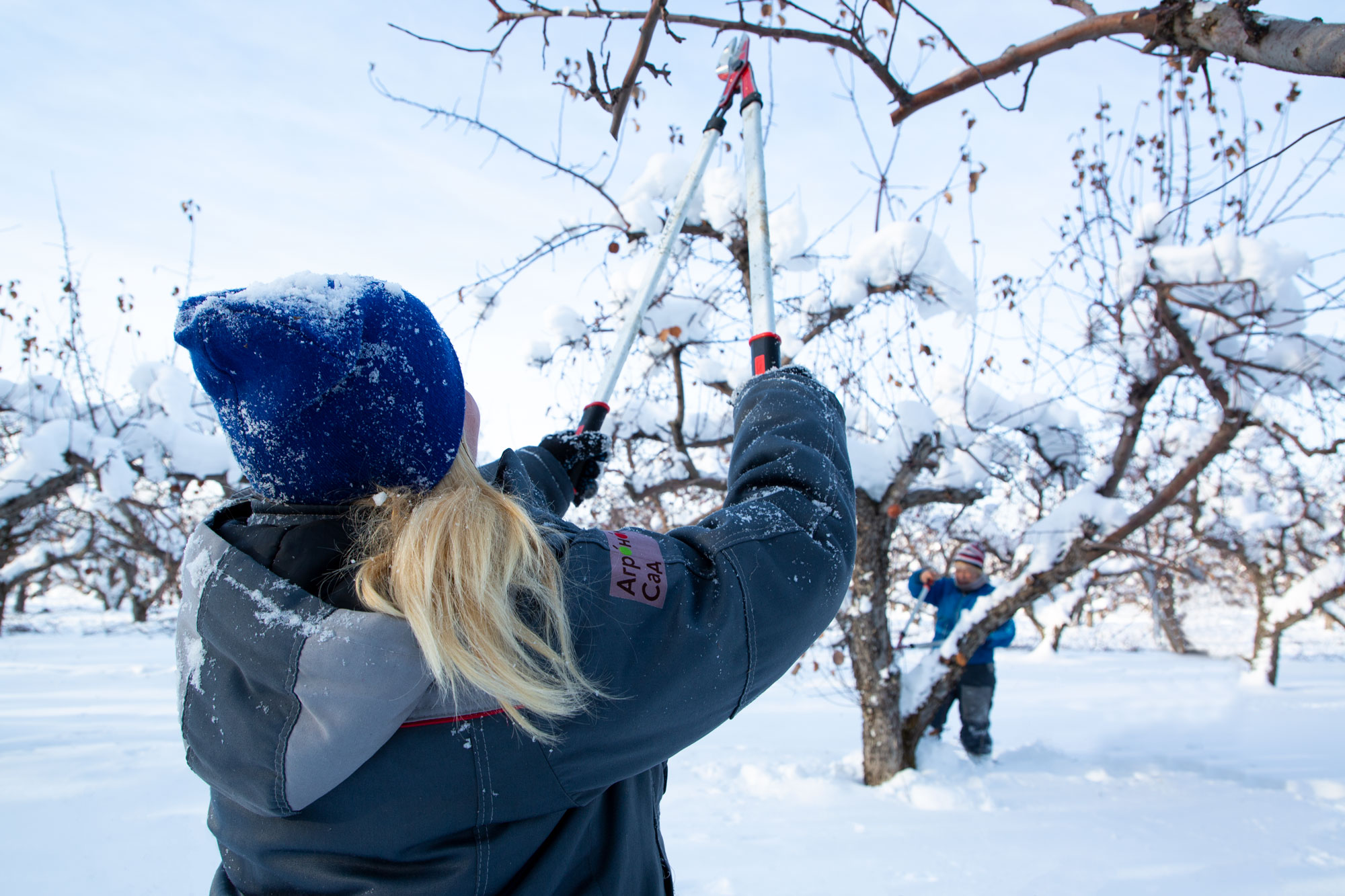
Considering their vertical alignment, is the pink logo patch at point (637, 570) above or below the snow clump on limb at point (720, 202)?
below

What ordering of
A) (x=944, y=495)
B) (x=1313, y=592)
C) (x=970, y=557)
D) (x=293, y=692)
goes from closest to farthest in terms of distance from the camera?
(x=293, y=692) < (x=944, y=495) < (x=970, y=557) < (x=1313, y=592)

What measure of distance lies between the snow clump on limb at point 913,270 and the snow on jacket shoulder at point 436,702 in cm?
370

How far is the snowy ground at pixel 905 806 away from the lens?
3.06 metres

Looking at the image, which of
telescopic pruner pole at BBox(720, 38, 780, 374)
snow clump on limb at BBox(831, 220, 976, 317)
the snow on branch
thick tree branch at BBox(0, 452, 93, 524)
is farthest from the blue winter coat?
thick tree branch at BBox(0, 452, 93, 524)

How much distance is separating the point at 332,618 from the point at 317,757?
138 mm

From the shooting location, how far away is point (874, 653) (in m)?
4.73

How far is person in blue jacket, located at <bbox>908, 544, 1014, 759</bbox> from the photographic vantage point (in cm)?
526

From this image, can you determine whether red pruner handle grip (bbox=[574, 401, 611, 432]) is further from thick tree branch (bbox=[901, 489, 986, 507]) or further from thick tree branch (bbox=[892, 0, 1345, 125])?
thick tree branch (bbox=[901, 489, 986, 507])

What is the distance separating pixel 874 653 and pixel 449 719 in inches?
172

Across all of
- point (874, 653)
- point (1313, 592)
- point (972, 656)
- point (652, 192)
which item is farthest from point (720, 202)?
point (1313, 592)

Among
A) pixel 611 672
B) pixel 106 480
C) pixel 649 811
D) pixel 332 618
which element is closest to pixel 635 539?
pixel 611 672

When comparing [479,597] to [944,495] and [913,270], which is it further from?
[944,495]

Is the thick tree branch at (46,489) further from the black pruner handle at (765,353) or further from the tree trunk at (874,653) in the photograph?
the black pruner handle at (765,353)

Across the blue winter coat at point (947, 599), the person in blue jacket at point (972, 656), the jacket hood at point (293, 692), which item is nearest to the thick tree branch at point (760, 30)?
the jacket hood at point (293, 692)
